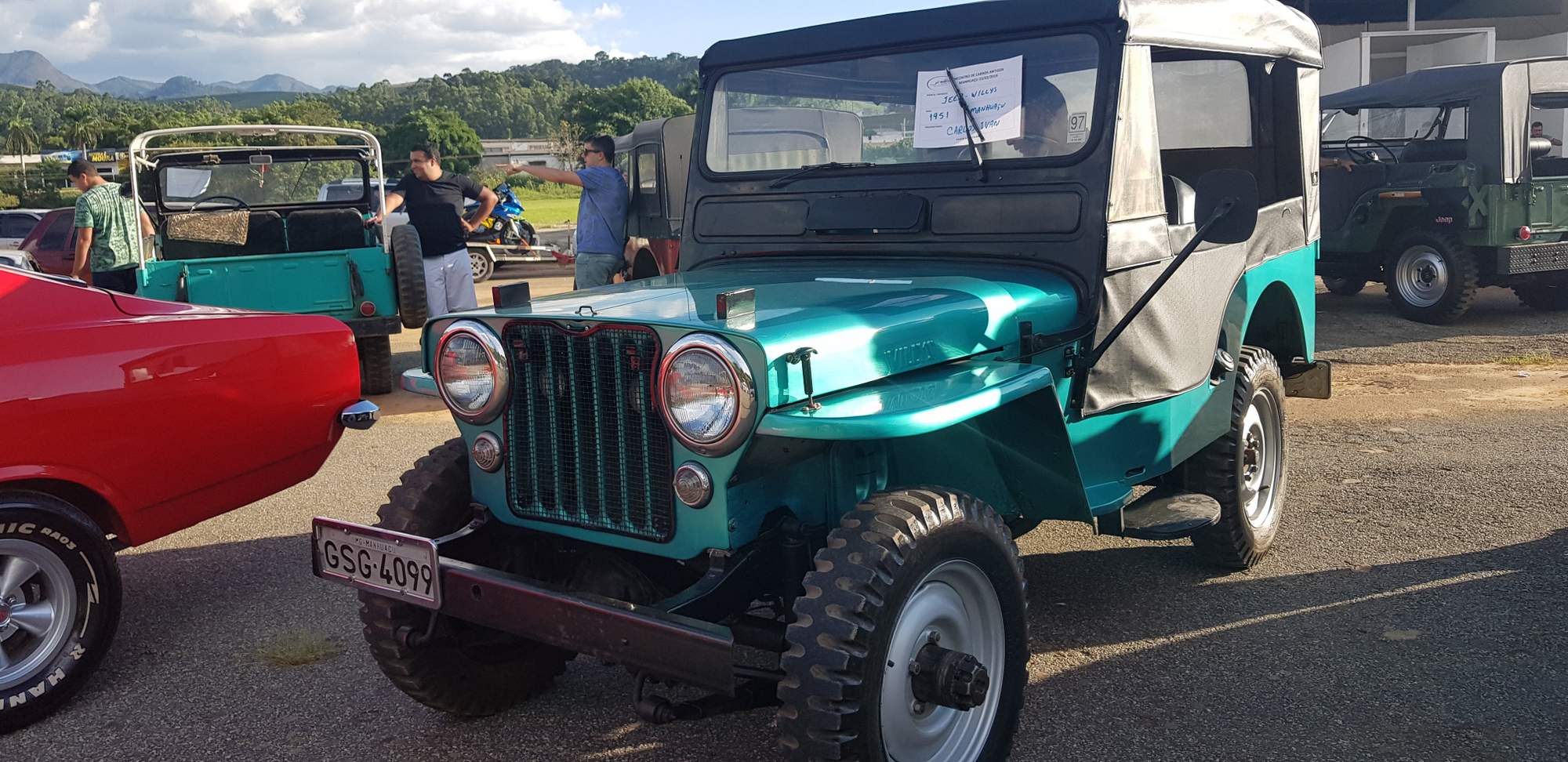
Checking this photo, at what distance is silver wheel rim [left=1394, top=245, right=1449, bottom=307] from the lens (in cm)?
1097

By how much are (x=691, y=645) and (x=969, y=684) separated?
0.67 m

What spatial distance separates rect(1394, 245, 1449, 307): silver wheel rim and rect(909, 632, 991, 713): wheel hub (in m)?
9.85

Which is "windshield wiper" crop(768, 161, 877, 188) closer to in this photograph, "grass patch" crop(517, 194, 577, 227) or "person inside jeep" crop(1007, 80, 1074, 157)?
"person inside jeep" crop(1007, 80, 1074, 157)

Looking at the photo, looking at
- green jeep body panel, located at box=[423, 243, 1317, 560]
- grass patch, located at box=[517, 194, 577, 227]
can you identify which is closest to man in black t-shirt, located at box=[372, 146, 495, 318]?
green jeep body panel, located at box=[423, 243, 1317, 560]

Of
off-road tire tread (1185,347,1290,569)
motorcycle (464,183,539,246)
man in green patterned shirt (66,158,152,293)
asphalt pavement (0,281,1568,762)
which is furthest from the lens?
motorcycle (464,183,539,246)

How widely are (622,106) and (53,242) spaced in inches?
2287

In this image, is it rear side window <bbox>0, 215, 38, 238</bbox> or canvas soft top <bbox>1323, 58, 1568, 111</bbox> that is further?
rear side window <bbox>0, 215, 38, 238</bbox>

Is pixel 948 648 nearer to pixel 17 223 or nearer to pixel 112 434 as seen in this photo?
pixel 112 434

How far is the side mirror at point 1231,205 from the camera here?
3.35 m

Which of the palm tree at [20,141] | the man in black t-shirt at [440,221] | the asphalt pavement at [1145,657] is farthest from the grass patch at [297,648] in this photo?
the palm tree at [20,141]

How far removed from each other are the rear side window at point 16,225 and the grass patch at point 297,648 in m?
14.4

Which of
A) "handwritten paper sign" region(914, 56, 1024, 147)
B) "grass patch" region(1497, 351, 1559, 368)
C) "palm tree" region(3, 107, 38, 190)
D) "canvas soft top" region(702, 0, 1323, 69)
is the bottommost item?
"grass patch" region(1497, 351, 1559, 368)

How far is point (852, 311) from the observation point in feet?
10.1

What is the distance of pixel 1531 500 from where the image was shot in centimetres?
549
